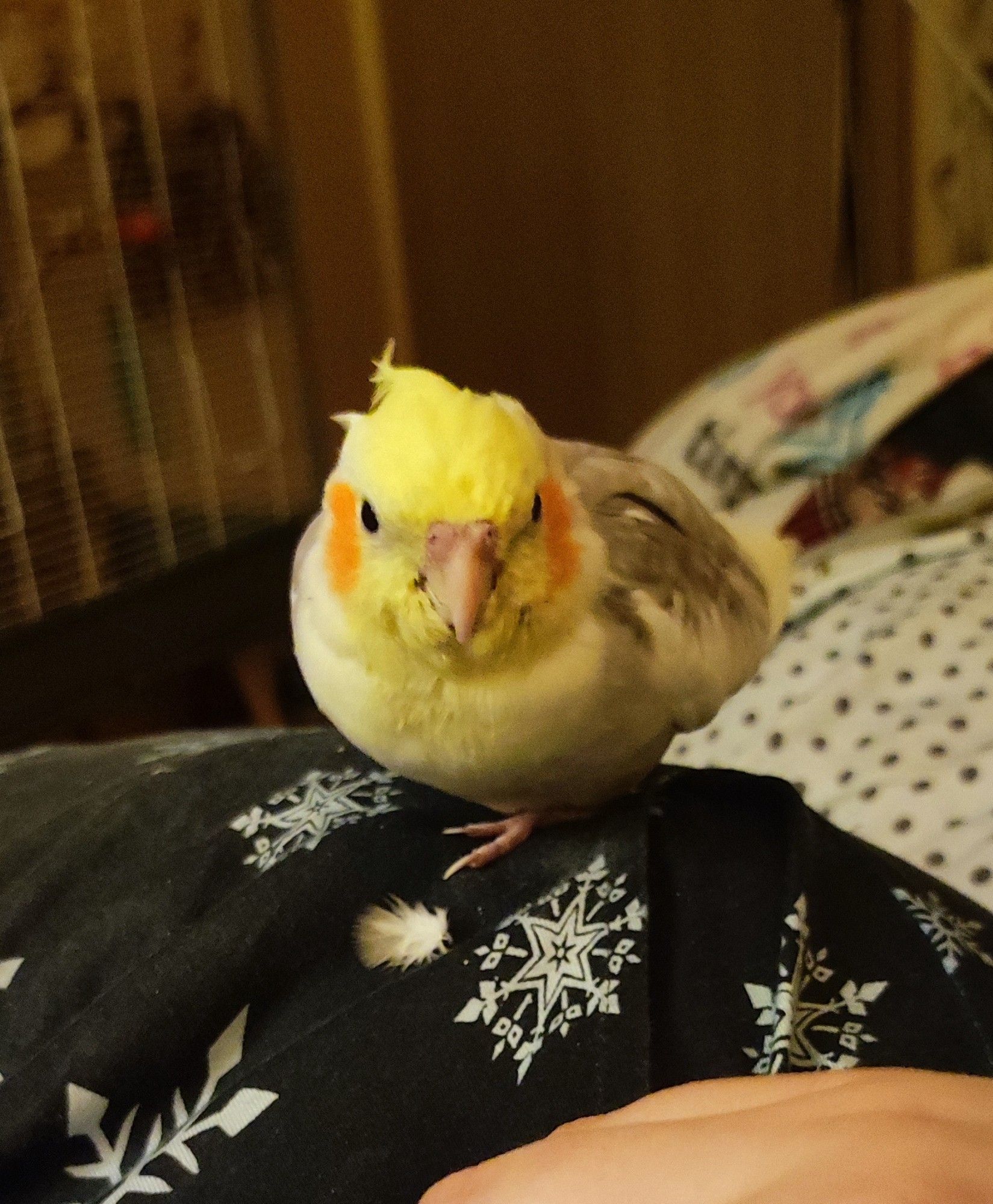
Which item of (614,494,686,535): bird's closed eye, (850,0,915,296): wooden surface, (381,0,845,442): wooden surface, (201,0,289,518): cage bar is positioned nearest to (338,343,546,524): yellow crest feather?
(614,494,686,535): bird's closed eye

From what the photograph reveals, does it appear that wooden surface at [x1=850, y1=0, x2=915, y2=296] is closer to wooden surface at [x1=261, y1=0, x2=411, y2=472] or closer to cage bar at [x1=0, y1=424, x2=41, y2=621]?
wooden surface at [x1=261, y1=0, x2=411, y2=472]

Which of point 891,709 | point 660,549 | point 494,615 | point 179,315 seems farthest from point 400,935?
point 179,315

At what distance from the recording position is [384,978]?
1.39 ft

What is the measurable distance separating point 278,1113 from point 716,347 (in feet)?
5.38

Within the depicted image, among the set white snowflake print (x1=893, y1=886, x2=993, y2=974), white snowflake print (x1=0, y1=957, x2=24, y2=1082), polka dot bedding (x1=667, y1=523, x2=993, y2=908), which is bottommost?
polka dot bedding (x1=667, y1=523, x2=993, y2=908)

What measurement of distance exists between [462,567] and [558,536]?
79 mm

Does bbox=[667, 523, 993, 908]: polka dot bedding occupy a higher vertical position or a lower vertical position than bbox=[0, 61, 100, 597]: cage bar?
lower

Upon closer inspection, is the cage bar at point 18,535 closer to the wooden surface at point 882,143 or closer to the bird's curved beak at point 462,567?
the bird's curved beak at point 462,567

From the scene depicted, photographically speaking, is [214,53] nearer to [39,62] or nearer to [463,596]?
[39,62]

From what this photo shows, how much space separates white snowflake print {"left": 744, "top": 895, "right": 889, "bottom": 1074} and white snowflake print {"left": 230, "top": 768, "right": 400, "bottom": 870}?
19cm

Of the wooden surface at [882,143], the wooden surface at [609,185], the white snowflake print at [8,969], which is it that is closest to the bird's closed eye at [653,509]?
the white snowflake print at [8,969]

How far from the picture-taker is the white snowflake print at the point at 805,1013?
1.34 ft

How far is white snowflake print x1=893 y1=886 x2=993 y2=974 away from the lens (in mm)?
459

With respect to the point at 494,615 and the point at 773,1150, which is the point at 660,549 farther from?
the point at 773,1150
